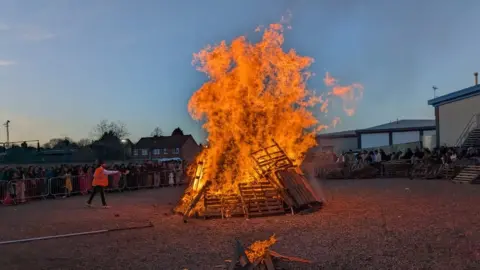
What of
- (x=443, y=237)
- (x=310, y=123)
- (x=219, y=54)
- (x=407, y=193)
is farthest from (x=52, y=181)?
(x=443, y=237)

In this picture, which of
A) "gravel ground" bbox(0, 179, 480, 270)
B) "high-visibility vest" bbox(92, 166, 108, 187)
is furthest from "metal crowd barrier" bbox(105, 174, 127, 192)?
"high-visibility vest" bbox(92, 166, 108, 187)

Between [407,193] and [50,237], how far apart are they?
14.1 m

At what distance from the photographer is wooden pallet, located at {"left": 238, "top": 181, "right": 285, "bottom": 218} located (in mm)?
13186

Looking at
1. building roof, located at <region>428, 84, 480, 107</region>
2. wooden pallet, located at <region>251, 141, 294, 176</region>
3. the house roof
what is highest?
building roof, located at <region>428, 84, 480, 107</region>

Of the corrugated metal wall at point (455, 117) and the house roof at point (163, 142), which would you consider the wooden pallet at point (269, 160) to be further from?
the house roof at point (163, 142)

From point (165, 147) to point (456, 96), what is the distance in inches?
2006

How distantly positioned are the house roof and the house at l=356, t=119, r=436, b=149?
3164cm

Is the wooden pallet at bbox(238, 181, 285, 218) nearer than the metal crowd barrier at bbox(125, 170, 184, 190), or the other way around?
the wooden pallet at bbox(238, 181, 285, 218)

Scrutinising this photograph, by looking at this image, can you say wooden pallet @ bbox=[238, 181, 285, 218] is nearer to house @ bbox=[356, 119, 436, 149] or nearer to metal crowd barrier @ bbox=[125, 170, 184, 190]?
metal crowd barrier @ bbox=[125, 170, 184, 190]

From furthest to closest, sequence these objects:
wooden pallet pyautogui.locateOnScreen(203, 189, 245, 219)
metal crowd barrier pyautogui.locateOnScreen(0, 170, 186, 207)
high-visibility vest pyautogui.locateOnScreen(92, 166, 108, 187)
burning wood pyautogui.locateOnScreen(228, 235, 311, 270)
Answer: metal crowd barrier pyautogui.locateOnScreen(0, 170, 186, 207), high-visibility vest pyautogui.locateOnScreen(92, 166, 108, 187), wooden pallet pyautogui.locateOnScreen(203, 189, 245, 219), burning wood pyautogui.locateOnScreen(228, 235, 311, 270)

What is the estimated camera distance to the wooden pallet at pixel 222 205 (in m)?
13.1

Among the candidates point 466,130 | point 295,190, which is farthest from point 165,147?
point 295,190

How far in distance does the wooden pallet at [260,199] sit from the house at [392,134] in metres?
47.8

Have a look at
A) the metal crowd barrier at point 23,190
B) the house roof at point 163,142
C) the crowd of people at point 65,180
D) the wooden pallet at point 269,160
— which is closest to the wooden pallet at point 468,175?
the wooden pallet at point 269,160
